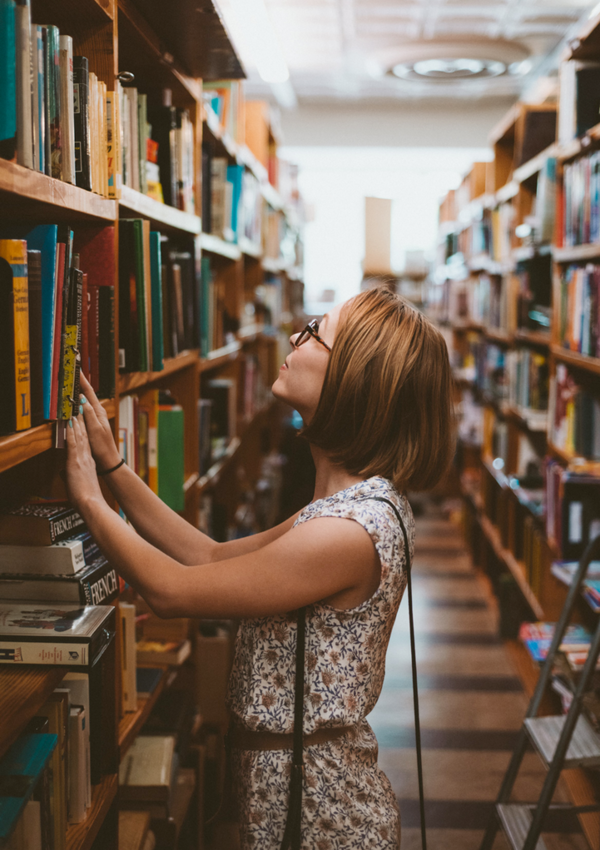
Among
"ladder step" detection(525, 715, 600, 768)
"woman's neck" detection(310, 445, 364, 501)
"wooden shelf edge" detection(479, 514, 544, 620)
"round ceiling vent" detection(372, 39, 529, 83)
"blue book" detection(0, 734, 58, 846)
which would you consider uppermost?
"round ceiling vent" detection(372, 39, 529, 83)

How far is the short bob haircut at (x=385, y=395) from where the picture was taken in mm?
1180

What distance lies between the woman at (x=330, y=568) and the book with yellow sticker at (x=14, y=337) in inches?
7.0

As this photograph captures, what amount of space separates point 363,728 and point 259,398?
3.37 meters

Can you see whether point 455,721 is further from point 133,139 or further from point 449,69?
point 449,69

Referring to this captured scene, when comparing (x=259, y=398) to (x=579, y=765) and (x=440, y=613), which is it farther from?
(x=579, y=765)

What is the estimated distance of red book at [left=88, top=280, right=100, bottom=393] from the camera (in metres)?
1.27

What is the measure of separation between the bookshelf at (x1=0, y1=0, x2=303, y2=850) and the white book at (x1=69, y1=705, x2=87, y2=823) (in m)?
0.02

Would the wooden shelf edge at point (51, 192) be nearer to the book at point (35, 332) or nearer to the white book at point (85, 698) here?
the book at point (35, 332)

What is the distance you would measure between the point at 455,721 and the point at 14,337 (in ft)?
8.73

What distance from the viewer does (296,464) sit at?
451 centimetres

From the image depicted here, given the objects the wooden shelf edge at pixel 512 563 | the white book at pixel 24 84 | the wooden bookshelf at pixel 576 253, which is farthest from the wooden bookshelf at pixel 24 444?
the wooden shelf edge at pixel 512 563

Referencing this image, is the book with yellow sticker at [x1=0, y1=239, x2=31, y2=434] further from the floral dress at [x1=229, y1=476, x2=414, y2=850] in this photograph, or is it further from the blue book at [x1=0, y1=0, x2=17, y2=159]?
the floral dress at [x1=229, y1=476, x2=414, y2=850]

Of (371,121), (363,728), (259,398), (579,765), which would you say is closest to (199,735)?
(579,765)

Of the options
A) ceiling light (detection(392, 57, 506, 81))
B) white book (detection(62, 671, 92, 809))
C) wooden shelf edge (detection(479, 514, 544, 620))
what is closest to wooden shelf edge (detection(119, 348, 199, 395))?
white book (detection(62, 671, 92, 809))
